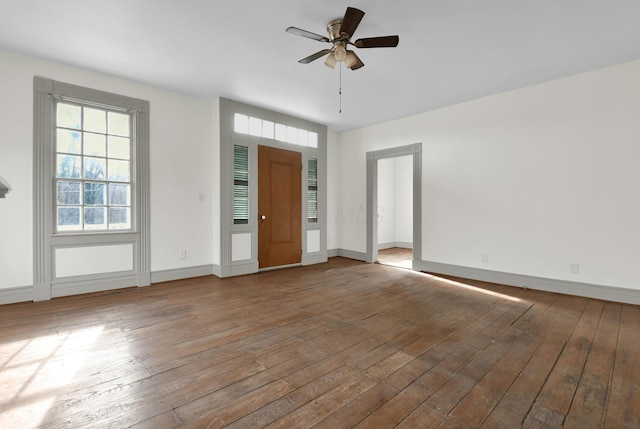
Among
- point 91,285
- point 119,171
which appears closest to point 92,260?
point 91,285

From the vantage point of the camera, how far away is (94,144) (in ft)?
13.0

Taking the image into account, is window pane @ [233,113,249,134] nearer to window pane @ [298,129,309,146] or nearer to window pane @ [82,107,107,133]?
window pane @ [298,129,309,146]

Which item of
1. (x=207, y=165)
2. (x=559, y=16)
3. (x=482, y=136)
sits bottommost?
(x=207, y=165)

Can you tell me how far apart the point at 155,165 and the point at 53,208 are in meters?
1.32

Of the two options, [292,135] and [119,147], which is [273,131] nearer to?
[292,135]

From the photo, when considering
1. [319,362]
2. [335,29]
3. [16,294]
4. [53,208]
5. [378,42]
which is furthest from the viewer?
[53,208]

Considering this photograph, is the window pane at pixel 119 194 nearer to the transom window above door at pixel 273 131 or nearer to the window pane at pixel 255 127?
the transom window above door at pixel 273 131

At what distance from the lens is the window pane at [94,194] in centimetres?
392

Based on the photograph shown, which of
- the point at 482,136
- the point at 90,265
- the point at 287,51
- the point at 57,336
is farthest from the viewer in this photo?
the point at 482,136

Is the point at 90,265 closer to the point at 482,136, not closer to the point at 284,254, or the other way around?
the point at 284,254

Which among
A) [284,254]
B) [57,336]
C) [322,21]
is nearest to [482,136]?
[322,21]

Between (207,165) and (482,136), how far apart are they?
179 inches

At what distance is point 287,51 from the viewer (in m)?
3.32

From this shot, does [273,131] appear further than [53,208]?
Yes
